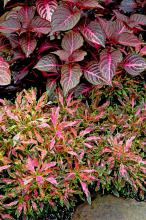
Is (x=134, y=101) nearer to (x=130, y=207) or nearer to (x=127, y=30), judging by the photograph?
(x=127, y=30)

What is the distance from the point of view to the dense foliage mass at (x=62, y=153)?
213cm

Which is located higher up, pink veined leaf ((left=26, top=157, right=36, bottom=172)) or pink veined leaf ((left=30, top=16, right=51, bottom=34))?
pink veined leaf ((left=30, top=16, right=51, bottom=34))

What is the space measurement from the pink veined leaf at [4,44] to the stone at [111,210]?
3.61 feet

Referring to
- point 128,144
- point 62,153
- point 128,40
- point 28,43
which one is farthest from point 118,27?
point 62,153

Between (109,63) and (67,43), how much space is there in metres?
0.29

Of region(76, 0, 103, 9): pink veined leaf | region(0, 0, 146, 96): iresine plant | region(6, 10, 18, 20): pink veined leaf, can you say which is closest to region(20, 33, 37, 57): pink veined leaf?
region(0, 0, 146, 96): iresine plant

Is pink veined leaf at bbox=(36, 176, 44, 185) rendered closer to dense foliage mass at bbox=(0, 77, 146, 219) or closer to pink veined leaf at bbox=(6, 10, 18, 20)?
→ dense foliage mass at bbox=(0, 77, 146, 219)

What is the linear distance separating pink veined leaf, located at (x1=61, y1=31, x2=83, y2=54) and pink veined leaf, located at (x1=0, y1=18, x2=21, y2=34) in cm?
29

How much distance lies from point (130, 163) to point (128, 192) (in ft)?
0.85

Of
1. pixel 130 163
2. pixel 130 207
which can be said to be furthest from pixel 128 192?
pixel 130 163

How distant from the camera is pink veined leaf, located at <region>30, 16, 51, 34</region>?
243 cm

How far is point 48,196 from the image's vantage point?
2.15m

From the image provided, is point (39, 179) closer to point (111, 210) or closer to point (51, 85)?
point (111, 210)

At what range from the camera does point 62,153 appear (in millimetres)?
2236
